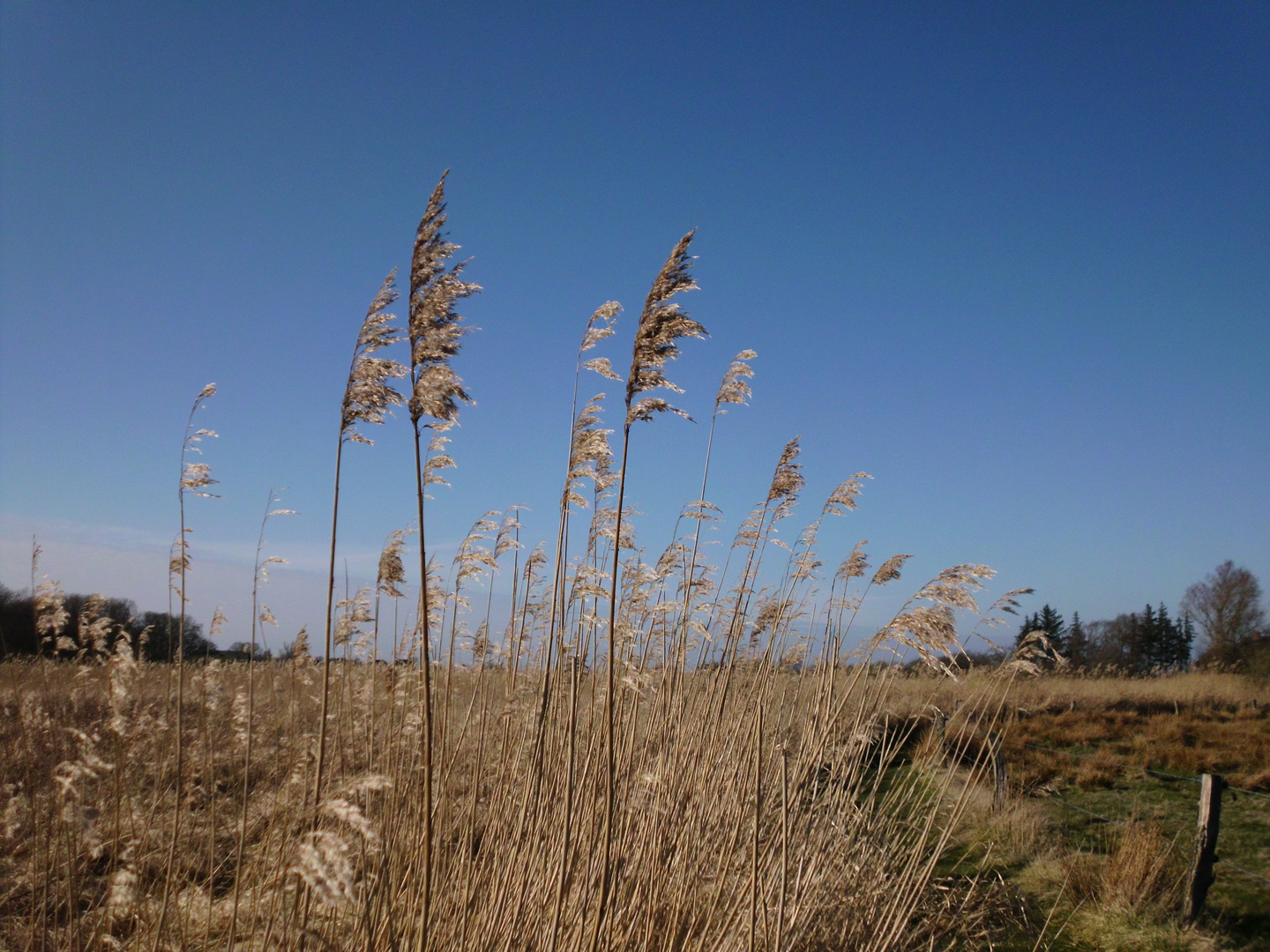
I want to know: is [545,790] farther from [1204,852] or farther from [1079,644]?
[1079,644]

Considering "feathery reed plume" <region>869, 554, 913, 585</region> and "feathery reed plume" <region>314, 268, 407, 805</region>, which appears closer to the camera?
"feathery reed plume" <region>314, 268, 407, 805</region>

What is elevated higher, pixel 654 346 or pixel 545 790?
pixel 654 346

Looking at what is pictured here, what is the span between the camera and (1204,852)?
561cm

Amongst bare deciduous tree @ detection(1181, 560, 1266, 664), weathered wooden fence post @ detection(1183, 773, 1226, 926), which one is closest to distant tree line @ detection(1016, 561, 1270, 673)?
bare deciduous tree @ detection(1181, 560, 1266, 664)

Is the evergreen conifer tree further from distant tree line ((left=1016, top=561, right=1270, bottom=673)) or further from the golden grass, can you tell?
the golden grass

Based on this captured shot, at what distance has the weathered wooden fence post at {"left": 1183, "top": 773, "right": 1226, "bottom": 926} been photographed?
18.2 feet

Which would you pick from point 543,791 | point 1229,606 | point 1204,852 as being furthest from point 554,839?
point 1229,606

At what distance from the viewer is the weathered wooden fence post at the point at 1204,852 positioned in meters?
5.54

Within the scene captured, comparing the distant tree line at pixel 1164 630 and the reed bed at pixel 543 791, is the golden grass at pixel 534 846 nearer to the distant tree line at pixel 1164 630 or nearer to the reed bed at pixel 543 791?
the reed bed at pixel 543 791

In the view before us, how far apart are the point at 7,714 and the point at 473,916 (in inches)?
280

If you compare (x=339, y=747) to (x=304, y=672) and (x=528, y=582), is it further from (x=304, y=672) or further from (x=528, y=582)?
(x=528, y=582)

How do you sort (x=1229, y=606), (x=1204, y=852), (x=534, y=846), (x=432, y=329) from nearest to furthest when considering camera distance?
(x=432, y=329) < (x=534, y=846) < (x=1204, y=852) < (x=1229, y=606)

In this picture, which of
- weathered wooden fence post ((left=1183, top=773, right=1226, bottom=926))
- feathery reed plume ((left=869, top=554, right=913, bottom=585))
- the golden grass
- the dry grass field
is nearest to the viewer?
the golden grass

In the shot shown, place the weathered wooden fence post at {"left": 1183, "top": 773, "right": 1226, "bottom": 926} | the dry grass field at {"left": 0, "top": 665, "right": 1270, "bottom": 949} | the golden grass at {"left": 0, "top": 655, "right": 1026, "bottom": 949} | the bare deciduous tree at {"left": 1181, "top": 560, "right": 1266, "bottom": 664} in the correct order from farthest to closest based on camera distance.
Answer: the bare deciduous tree at {"left": 1181, "top": 560, "right": 1266, "bottom": 664}, the weathered wooden fence post at {"left": 1183, "top": 773, "right": 1226, "bottom": 926}, the dry grass field at {"left": 0, "top": 665, "right": 1270, "bottom": 949}, the golden grass at {"left": 0, "top": 655, "right": 1026, "bottom": 949}
